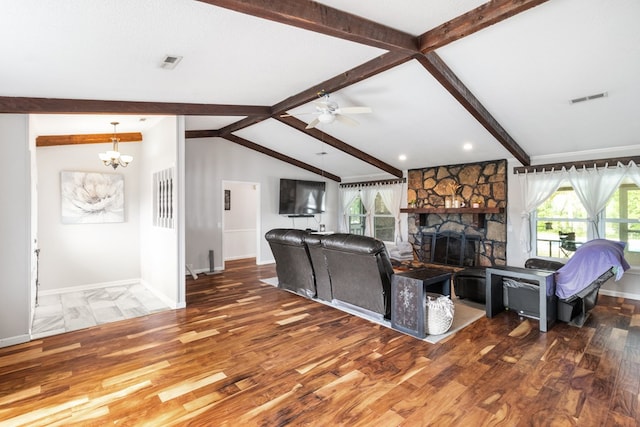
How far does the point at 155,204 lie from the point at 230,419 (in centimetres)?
408

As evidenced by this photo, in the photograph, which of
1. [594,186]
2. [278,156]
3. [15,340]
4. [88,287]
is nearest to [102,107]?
[15,340]

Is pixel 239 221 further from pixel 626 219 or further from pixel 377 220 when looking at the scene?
pixel 626 219

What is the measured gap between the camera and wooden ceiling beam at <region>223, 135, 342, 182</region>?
7378 mm

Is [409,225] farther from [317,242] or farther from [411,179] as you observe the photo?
[317,242]

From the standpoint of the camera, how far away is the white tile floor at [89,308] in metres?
3.87

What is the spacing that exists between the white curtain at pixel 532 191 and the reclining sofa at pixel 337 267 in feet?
11.9

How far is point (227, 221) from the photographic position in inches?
332

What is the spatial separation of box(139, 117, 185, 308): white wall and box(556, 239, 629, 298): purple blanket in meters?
4.85

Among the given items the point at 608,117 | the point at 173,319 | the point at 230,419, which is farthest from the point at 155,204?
the point at 608,117

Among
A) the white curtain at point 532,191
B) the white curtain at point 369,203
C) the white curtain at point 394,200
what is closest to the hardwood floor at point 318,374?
the white curtain at point 532,191

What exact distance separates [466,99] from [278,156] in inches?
194

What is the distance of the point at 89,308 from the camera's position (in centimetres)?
449

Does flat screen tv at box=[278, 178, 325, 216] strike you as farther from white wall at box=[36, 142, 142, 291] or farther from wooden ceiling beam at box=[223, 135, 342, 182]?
white wall at box=[36, 142, 142, 291]

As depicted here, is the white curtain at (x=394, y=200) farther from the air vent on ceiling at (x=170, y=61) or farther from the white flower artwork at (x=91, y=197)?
the air vent on ceiling at (x=170, y=61)
